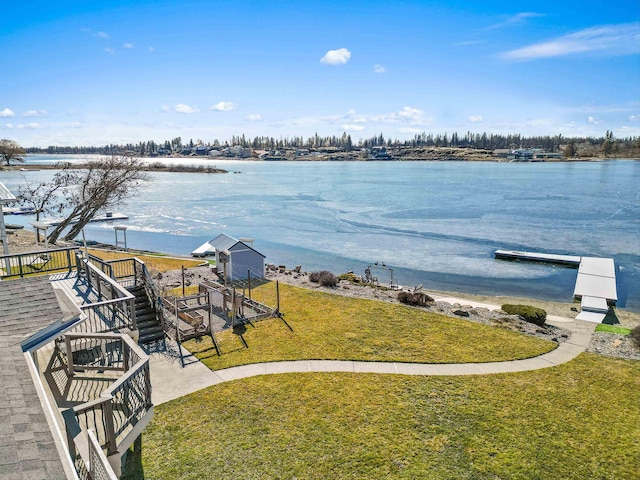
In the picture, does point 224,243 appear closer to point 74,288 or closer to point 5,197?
point 5,197

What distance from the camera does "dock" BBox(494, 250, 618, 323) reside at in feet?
86.7

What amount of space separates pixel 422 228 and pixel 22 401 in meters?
50.2

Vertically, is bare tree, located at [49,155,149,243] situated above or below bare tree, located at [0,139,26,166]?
below

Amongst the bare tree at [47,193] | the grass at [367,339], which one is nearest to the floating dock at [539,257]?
the grass at [367,339]

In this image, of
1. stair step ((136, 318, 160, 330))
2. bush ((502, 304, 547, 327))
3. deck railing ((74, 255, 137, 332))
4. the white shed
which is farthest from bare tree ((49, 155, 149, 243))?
bush ((502, 304, 547, 327))

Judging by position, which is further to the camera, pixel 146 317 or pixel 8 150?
pixel 8 150

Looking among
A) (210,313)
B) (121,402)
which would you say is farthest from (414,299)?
(121,402)

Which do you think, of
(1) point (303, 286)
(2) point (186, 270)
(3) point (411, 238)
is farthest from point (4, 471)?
(3) point (411, 238)

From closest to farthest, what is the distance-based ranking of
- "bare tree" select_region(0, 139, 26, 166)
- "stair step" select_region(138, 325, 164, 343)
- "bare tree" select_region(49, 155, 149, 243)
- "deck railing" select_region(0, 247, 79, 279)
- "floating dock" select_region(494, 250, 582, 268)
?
"deck railing" select_region(0, 247, 79, 279) → "stair step" select_region(138, 325, 164, 343) → "bare tree" select_region(49, 155, 149, 243) → "floating dock" select_region(494, 250, 582, 268) → "bare tree" select_region(0, 139, 26, 166)

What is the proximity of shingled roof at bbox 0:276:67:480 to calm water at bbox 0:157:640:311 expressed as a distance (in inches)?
1044

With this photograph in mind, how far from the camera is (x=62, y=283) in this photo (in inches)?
574

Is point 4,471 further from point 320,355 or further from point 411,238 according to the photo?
point 411,238

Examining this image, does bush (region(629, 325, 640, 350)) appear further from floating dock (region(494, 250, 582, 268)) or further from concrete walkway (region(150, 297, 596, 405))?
floating dock (region(494, 250, 582, 268))

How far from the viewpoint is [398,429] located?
12.1 m
